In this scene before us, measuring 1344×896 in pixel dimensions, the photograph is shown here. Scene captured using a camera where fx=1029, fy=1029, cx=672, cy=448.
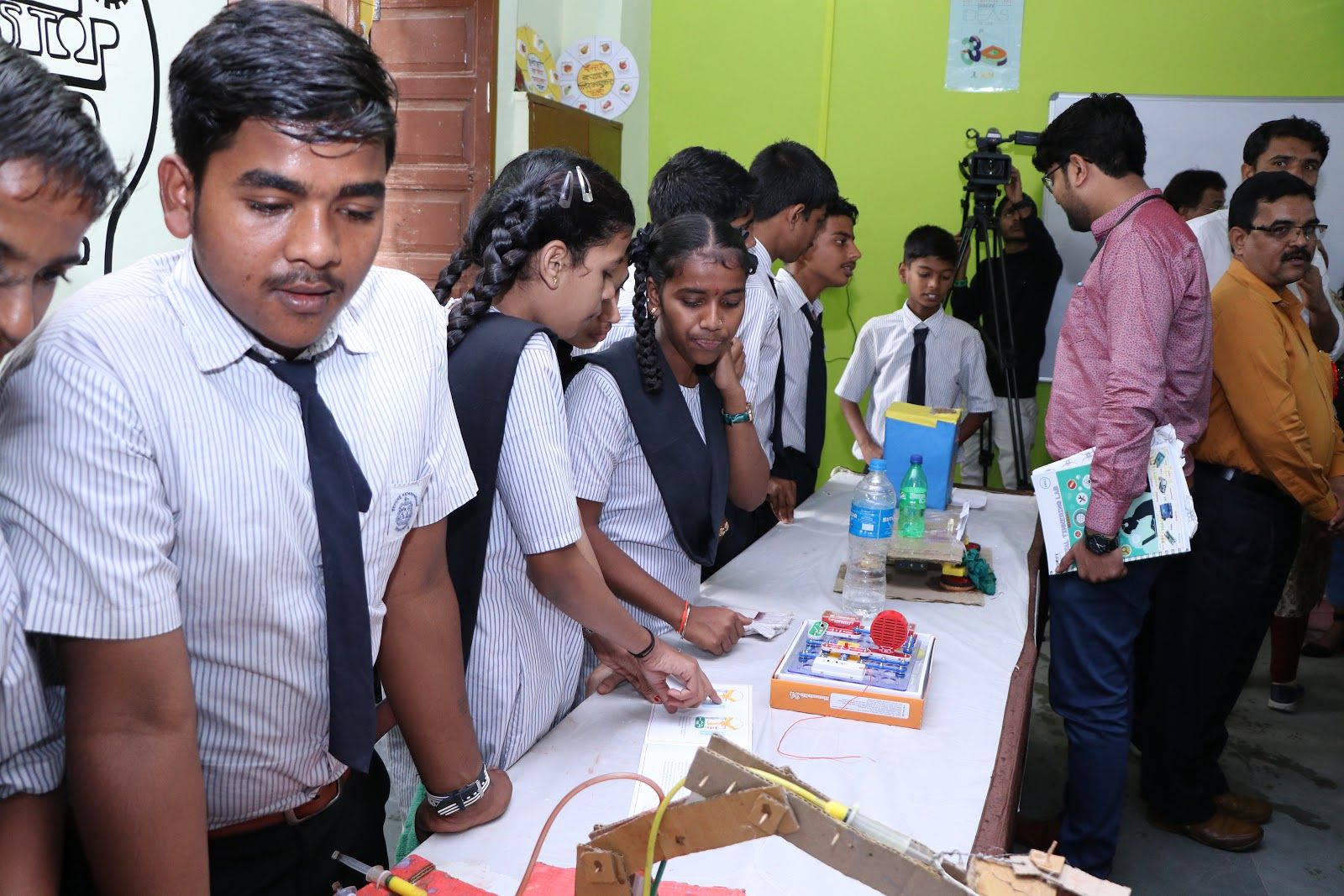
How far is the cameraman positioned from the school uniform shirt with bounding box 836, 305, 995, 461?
659 mm

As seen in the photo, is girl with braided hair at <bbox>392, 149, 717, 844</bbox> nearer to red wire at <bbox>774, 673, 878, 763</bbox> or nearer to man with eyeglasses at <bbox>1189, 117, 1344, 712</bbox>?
red wire at <bbox>774, 673, 878, 763</bbox>

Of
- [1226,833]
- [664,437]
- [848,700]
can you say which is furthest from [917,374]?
[848,700]

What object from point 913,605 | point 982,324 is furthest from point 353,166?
point 982,324

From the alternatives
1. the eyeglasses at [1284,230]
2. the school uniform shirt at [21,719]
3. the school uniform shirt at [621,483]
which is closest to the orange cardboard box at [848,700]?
the school uniform shirt at [621,483]

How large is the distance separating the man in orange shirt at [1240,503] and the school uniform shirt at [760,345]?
1113mm

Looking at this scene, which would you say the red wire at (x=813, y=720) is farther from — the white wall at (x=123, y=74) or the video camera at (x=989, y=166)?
the video camera at (x=989, y=166)

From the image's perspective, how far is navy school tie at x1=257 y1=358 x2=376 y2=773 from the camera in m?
1.01

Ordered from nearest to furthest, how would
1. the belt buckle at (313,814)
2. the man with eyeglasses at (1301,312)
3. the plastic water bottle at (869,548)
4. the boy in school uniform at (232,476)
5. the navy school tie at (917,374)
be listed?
the boy in school uniform at (232,476) < the belt buckle at (313,814) < the plastic water bottle at (869,548) < the man with eyeglasses at (1301,312) < the navy school tie at (917,374)

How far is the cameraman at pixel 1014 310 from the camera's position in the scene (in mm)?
4688

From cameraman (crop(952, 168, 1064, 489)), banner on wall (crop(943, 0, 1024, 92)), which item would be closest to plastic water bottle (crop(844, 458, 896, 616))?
cameraman (crop(952, 168, 1064, 489))

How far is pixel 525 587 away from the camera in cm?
150

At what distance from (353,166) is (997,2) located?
4.73 meters

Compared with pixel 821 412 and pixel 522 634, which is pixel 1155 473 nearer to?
pixel 821 412

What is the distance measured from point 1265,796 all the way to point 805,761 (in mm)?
2257
